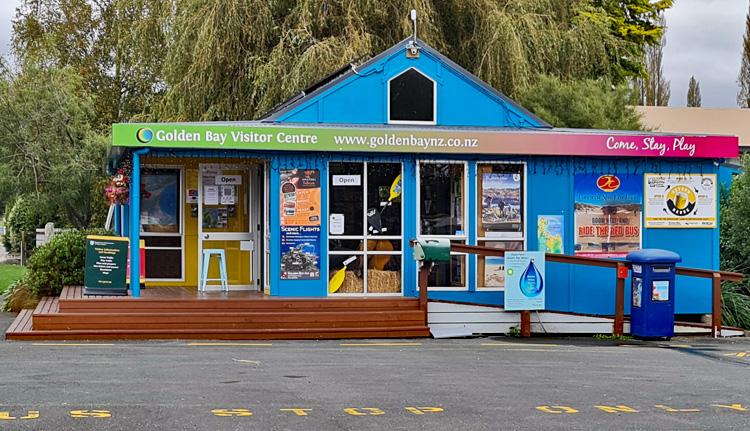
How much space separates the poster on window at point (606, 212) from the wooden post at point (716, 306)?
1.51 m

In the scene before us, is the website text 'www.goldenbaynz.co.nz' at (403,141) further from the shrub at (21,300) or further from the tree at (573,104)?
the tree at (573,104)

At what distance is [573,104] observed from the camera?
2477 cm

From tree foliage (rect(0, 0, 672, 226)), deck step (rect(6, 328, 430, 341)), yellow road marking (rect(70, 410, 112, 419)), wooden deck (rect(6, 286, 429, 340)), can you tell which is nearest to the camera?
yellow road marking (rect(70, 410, 112, 419))

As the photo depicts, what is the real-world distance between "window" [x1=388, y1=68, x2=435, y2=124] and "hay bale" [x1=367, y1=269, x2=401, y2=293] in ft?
8.60

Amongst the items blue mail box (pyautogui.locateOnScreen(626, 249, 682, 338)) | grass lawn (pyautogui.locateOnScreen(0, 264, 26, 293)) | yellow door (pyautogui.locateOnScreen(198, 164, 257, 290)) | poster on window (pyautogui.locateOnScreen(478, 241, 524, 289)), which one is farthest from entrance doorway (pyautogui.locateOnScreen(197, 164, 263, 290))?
grass lawn (pyautogui.locateOnScreen(0, 264, 26, 293))

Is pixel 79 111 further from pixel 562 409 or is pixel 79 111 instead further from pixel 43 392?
pixel 562 409

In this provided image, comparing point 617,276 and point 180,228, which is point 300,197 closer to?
point 180,228

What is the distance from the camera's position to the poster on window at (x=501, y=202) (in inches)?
659

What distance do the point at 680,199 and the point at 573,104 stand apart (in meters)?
7.97

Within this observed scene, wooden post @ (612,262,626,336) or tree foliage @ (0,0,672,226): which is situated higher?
tree foliage @ (0,0,672,226)

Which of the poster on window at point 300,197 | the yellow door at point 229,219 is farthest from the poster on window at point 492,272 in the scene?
the yellow door at point 229,219

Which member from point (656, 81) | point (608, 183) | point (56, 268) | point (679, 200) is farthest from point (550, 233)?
point (656, 81)

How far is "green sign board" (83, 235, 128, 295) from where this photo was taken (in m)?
15.1

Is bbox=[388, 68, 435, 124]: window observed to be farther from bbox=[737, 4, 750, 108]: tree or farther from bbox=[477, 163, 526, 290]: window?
bbox=[737, 4, 750, 108]: tree
